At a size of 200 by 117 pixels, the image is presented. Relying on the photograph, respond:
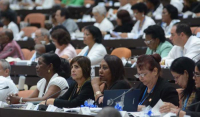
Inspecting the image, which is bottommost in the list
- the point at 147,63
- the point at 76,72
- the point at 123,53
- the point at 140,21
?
the point at 123,53

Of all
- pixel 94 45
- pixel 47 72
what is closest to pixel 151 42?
pixel 94 45

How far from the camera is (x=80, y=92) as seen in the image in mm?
4441

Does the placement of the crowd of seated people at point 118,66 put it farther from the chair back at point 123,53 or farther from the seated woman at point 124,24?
the chair back at point 123,53

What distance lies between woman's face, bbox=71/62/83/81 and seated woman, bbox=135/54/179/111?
702mm

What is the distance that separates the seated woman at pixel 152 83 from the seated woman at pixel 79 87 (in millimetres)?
567

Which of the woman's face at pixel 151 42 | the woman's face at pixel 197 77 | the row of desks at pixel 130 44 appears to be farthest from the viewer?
the row of desks at pixel 130 44

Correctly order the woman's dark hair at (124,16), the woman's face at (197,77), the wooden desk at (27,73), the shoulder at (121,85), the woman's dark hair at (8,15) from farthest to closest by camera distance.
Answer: the woman's dark hair at (8,15) < the woman's dark hair at (124,16) < the wooden desk at (27,73) < the shoulder at (121,85) < the woman's face at (197,77)

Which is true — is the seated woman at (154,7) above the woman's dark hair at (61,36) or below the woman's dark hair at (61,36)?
above

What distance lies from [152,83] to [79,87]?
32.0 inches

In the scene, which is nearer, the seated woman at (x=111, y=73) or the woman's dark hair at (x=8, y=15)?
the seated woman at (x=111, y=73)

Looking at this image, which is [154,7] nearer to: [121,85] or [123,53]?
[123,53]

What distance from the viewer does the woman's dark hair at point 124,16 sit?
27.0 ft

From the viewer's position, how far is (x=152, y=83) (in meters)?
4.11

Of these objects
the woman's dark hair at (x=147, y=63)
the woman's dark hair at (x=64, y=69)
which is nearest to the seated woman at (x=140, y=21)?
the woman's dark hair at (x=64, y=69)
